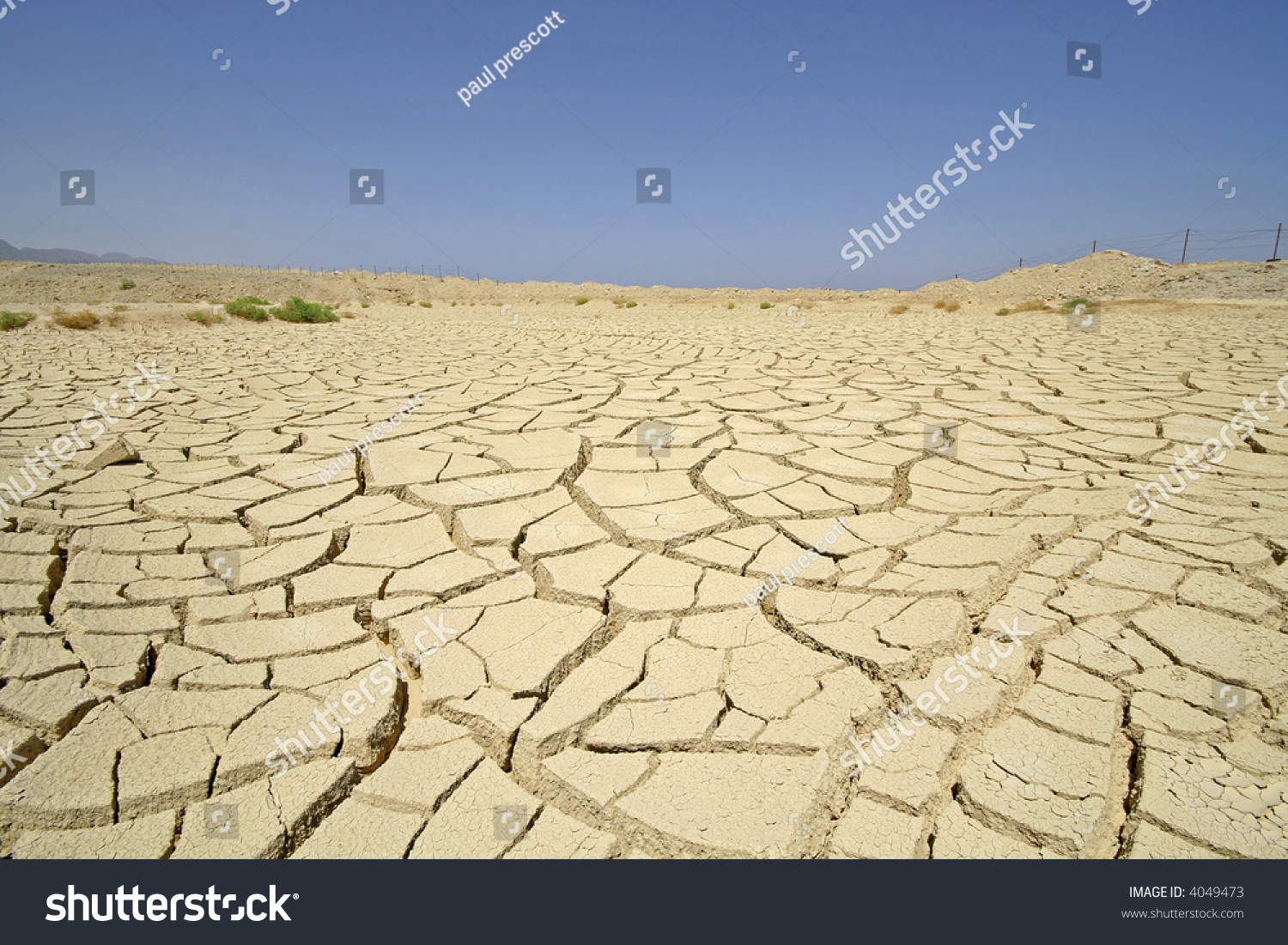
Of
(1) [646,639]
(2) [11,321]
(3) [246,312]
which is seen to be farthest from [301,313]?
(1) [646,639]

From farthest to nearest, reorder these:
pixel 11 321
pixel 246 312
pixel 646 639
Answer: pixel 246 312
pixel 11 321
pixel 646 639

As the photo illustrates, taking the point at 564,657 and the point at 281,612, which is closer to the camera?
the point at 564,657

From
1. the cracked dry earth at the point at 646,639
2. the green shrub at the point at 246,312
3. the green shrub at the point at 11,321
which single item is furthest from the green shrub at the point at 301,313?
the cracked dry earth at the point at 646,639

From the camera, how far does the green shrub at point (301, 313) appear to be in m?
9.89

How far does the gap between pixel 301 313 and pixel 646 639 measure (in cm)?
1031

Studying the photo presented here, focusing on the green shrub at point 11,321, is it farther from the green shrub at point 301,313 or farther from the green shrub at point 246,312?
the green shrub at point 301,313

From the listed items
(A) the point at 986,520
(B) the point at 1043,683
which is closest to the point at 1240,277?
(A) the point at 986,520

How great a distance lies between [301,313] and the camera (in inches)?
392

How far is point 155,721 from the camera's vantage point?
4.53ft

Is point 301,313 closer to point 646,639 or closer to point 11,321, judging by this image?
point 11,321

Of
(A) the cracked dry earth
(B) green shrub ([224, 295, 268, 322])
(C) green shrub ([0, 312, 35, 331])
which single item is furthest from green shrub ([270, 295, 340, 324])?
(A) the cracked dry earth

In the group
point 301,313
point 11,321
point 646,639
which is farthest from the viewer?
point 301,313
